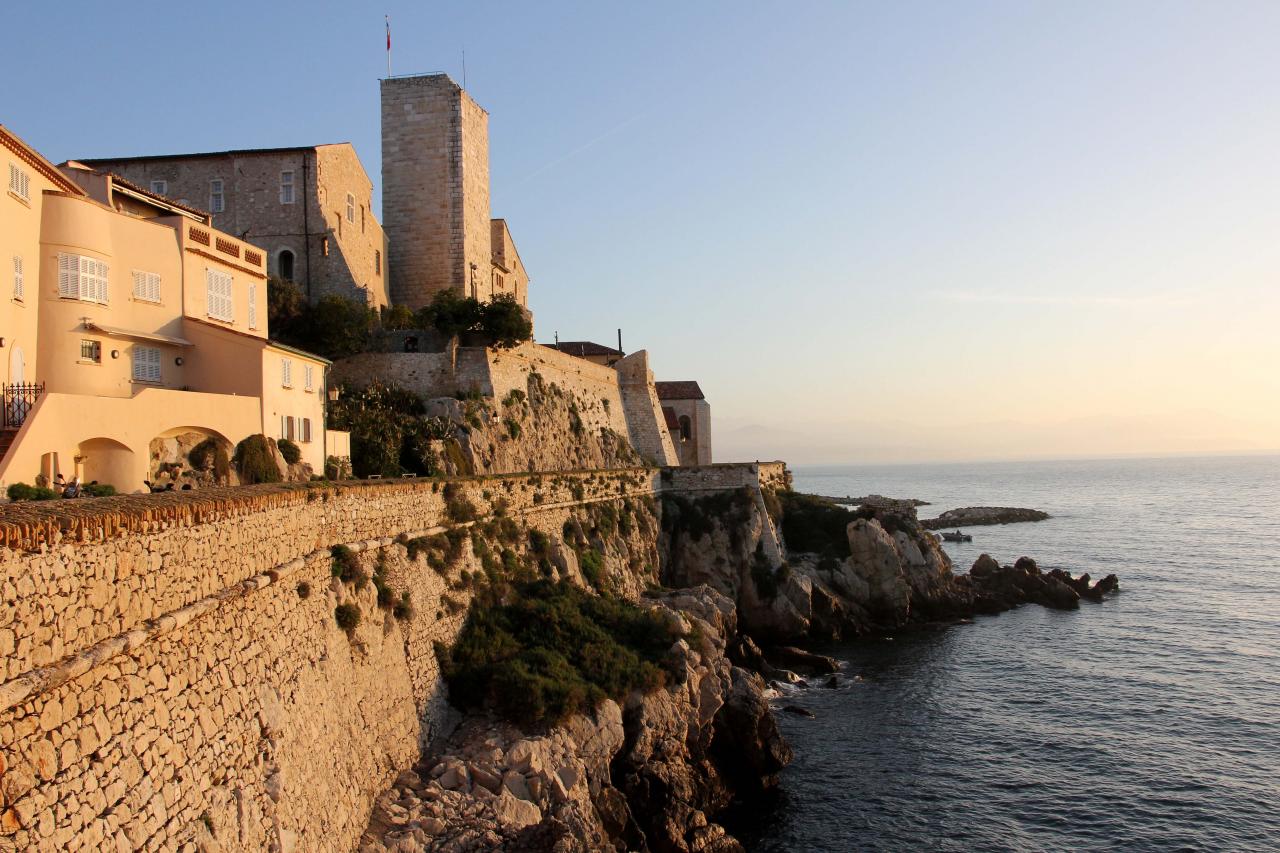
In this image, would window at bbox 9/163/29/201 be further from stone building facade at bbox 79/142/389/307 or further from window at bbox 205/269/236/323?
stone building facade at bbox 79/142/389/307

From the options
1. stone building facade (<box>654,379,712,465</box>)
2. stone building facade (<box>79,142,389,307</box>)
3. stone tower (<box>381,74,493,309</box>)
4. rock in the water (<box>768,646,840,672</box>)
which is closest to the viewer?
rock in the water (<box>768,646,840,672</box>)

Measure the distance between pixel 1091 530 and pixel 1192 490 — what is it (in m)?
92.5

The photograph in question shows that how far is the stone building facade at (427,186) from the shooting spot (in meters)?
47.2

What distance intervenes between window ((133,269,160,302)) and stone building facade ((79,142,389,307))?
17.0m

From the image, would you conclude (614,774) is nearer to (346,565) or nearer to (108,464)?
(346,565)

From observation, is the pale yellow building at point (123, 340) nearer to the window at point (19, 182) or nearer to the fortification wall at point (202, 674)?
the window at point (19, 182)

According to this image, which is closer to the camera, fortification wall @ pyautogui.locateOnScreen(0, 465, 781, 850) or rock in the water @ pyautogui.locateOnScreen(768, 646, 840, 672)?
fortification wall @ pyautogui.locateOnScreen(0, 465, 781, 850)

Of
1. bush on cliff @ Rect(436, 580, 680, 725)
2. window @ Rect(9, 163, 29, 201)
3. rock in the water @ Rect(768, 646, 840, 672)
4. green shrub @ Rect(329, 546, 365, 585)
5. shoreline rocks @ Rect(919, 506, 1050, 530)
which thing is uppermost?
window @ Rect(9, 163, 29, 201)

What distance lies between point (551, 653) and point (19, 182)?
50.6ft

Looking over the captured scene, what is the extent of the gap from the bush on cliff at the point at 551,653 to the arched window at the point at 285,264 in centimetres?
2189

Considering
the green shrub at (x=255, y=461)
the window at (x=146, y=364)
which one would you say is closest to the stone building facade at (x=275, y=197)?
the window at (x=146, y=364)

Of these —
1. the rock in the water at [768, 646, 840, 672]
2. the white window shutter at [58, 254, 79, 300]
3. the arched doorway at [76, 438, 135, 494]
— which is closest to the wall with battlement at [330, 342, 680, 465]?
the rock in the water at [768, 646, 840, 672]

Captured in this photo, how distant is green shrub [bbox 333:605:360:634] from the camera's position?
53.2 ft

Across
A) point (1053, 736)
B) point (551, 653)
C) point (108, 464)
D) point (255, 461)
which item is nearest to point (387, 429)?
point (255, 461)
